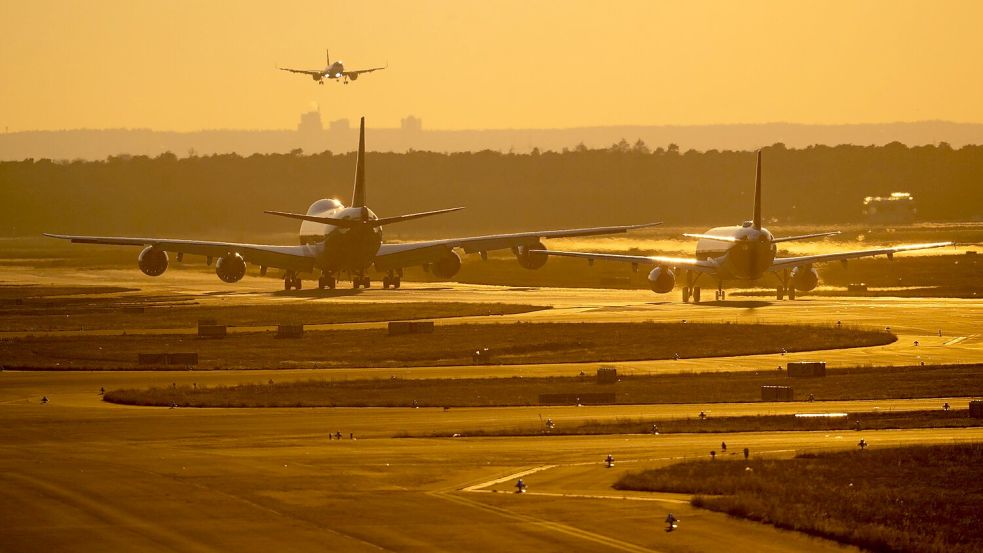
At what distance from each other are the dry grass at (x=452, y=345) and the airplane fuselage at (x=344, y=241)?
85.8 ft

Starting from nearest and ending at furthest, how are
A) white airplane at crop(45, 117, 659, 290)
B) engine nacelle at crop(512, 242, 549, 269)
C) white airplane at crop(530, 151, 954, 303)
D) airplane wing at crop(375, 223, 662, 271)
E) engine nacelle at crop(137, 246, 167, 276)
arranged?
1. white airplane at crop(530, 151, 954, 303)
2. white airplane at crop(45, 117, 659, 290)
3. engine nacelle at crop(137, 246, 167, 276)
4. airplane wing at crop(375, 223, 662, 271)
5. engine nacelle at crop(512, 242, 549, 269)

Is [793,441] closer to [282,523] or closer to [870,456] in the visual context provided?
[870,456]

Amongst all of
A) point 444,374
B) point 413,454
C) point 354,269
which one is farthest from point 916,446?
point 354,269

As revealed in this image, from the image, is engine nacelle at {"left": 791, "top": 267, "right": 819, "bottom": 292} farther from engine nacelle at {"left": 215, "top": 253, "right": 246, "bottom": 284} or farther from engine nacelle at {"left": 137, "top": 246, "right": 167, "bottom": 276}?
engine nacelle at {"left": 137, "top": 246, "right": 167, "bottom": 276}

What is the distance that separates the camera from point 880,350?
63.4 m

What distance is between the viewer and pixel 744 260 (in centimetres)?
9406

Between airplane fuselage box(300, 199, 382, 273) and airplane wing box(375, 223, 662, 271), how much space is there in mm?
2398

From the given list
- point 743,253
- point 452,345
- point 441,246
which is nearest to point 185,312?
point 452,345

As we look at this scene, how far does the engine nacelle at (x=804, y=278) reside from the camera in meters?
97.1

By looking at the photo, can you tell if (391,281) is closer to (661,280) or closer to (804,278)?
(661,280)

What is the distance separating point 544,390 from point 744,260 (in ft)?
143

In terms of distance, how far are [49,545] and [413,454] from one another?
38.8 ft

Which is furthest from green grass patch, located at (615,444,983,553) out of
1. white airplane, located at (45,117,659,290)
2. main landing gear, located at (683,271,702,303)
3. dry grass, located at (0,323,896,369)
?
white airplane, located at (45,117,659,290)

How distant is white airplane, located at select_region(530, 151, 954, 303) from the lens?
93.5 metres
